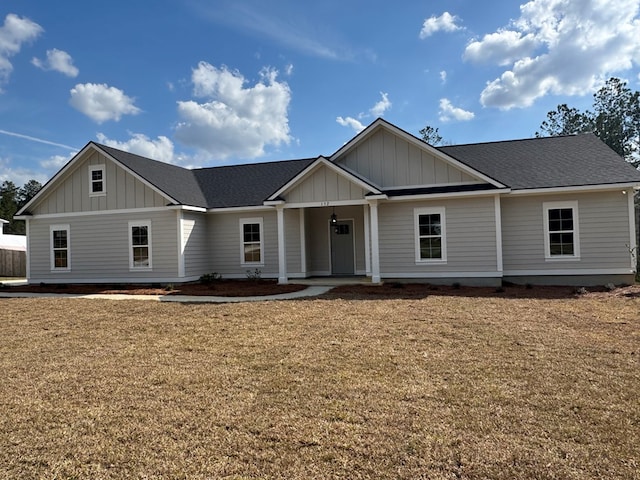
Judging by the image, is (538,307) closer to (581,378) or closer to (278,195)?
(581,378)

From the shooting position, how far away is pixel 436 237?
1489 cm

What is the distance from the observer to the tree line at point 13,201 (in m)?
52.9

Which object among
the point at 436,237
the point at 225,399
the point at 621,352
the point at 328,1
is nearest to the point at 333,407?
the point at 225,399

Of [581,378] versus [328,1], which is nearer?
[581,378]

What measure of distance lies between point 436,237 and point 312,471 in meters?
12.4

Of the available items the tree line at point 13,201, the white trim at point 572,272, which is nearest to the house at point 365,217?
the white trim at point 572,272

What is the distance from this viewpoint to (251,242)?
58.4 feet

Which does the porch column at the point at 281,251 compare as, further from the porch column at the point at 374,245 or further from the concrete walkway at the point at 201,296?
the porch column at the point at 374,245

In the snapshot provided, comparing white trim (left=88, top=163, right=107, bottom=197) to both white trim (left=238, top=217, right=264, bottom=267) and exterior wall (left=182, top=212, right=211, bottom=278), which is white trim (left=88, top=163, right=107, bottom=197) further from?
white trim (left=238, top=217, right=264, bottom=267)

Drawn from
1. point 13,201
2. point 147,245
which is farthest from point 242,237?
point 13,201

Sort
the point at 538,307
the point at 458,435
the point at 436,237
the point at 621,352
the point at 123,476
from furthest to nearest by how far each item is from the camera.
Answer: the point at 436,237
the point at 538,307
the point at 621,352
the point at 458,435
the point at 123,476

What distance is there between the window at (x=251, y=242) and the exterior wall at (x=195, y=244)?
1.54 m

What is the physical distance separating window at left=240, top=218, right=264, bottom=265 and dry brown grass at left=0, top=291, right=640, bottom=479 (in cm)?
879

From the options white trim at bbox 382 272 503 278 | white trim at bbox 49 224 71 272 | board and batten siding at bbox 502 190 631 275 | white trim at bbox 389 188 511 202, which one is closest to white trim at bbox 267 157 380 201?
white trim at bbox 389 188 511 202
